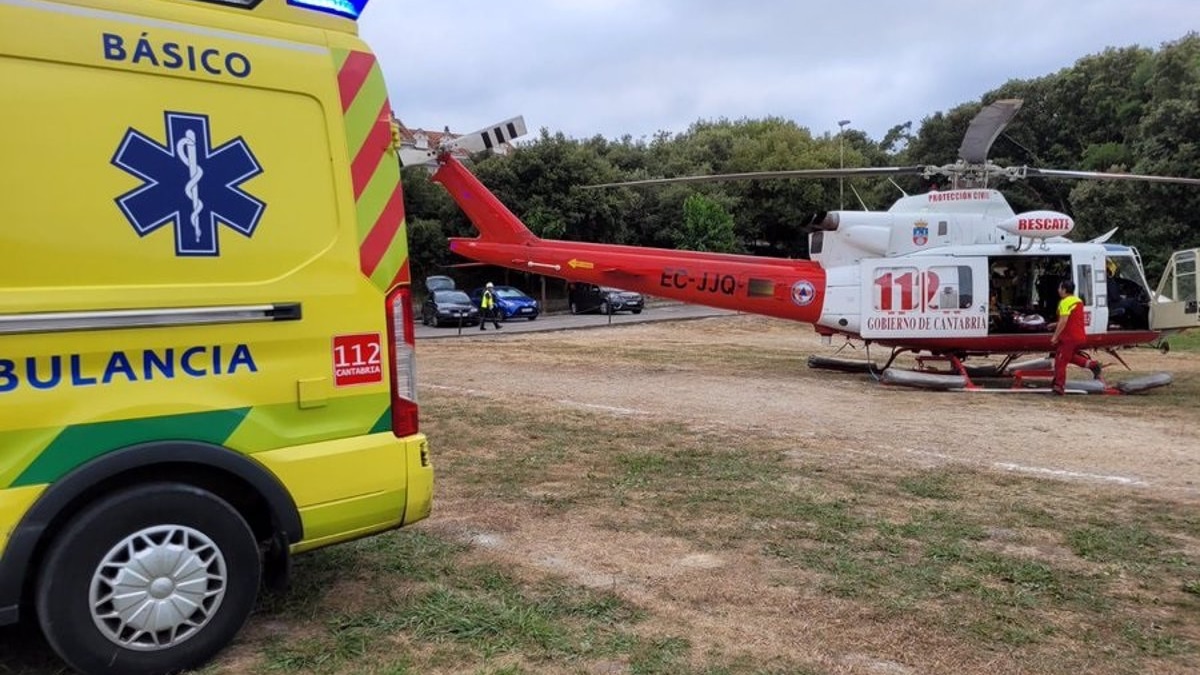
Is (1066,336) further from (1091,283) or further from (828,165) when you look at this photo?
(828,165)

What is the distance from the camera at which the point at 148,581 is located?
2.95m

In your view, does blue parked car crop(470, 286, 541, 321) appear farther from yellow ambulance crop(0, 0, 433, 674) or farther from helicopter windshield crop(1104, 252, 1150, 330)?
yellow ambulance crop(0, 0, 433, 674)

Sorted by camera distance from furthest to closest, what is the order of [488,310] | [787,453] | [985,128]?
[488,310]
[985,128]
[787,453]

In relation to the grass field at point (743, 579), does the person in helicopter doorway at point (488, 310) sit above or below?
above

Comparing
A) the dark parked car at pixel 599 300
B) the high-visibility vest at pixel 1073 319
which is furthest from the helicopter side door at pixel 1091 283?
the dark parked car at pixel 599 300

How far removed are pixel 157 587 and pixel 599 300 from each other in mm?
33036

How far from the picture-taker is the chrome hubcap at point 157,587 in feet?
9.50

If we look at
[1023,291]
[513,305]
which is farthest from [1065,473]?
[513,305]

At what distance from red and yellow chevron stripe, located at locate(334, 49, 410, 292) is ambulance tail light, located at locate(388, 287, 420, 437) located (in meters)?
0.09

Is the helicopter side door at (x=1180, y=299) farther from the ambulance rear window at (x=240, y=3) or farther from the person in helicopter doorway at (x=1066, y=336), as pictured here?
the ambulance rear window at (x=240, y=3)

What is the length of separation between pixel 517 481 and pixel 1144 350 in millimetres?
18568

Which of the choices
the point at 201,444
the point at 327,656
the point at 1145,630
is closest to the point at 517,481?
the point at 327,656

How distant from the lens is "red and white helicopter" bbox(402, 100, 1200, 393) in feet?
39.6

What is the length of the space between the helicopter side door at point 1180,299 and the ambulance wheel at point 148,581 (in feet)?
43.7
